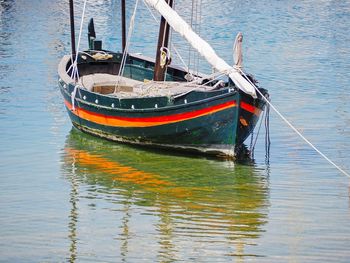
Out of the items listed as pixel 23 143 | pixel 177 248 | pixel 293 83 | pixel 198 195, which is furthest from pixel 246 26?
pixel 177 248

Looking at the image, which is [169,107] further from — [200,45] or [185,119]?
[200,45]

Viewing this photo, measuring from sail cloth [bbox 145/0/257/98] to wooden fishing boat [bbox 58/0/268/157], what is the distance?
0.09 ft

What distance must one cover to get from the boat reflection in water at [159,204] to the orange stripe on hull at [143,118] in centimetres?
71

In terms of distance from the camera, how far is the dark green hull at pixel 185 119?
79.9 feet

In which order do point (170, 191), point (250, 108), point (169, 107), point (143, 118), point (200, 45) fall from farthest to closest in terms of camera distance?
point (143, 118)
point (200, 45)
point (169, 107)
point (250, 108)
point (170, 191)

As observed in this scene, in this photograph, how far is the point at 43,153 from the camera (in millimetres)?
26969

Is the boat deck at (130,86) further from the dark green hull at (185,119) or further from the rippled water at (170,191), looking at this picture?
the rippled water at (170,191)

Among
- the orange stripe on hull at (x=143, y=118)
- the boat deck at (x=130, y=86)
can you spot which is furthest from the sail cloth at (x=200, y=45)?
the boat deck at (x=130, y=86)

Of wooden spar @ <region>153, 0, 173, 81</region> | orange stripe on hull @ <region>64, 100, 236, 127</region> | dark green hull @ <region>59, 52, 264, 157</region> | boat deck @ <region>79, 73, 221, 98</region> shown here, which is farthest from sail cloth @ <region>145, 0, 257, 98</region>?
wooden spar @ <region>153, 0, 173, 81</region>

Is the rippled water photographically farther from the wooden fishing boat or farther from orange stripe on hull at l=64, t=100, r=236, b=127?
orange stripe on hull at l=64, t=100, r=236, b=127

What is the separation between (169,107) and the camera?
2491 centimetres

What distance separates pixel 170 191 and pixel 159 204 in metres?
1.19

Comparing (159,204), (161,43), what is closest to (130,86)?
(161,43)

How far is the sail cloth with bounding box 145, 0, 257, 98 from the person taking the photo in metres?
23.9
